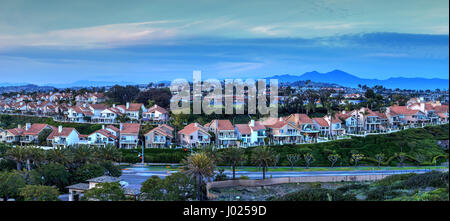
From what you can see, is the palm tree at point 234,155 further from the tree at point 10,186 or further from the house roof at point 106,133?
the house roof at point 106,133

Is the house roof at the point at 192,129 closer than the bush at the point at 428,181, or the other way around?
the bush at the point at 428,181

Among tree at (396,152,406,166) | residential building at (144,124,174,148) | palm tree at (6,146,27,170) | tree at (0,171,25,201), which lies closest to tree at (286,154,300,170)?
tree at (396,152,406,166)

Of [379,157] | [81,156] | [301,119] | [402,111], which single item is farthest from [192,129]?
[402,111]

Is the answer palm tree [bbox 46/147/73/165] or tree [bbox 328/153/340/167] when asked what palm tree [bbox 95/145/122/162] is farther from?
tree [bbox 328/153/340/167]

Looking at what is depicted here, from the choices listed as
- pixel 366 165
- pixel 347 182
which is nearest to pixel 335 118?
pixel 366 165

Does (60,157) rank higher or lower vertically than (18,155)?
lower

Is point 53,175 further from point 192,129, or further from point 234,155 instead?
point 192,129

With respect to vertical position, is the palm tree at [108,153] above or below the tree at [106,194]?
above

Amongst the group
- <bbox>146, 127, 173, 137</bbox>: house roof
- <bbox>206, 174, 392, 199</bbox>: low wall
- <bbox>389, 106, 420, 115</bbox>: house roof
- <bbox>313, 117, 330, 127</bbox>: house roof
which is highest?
<bbox>389, 106, 420, 115</bbox>: house roof

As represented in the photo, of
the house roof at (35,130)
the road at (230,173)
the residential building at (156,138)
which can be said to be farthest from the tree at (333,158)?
the house roof at (35,130)

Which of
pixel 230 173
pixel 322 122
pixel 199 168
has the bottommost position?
pixel 230 173

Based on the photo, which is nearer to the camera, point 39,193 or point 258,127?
point 39,193
